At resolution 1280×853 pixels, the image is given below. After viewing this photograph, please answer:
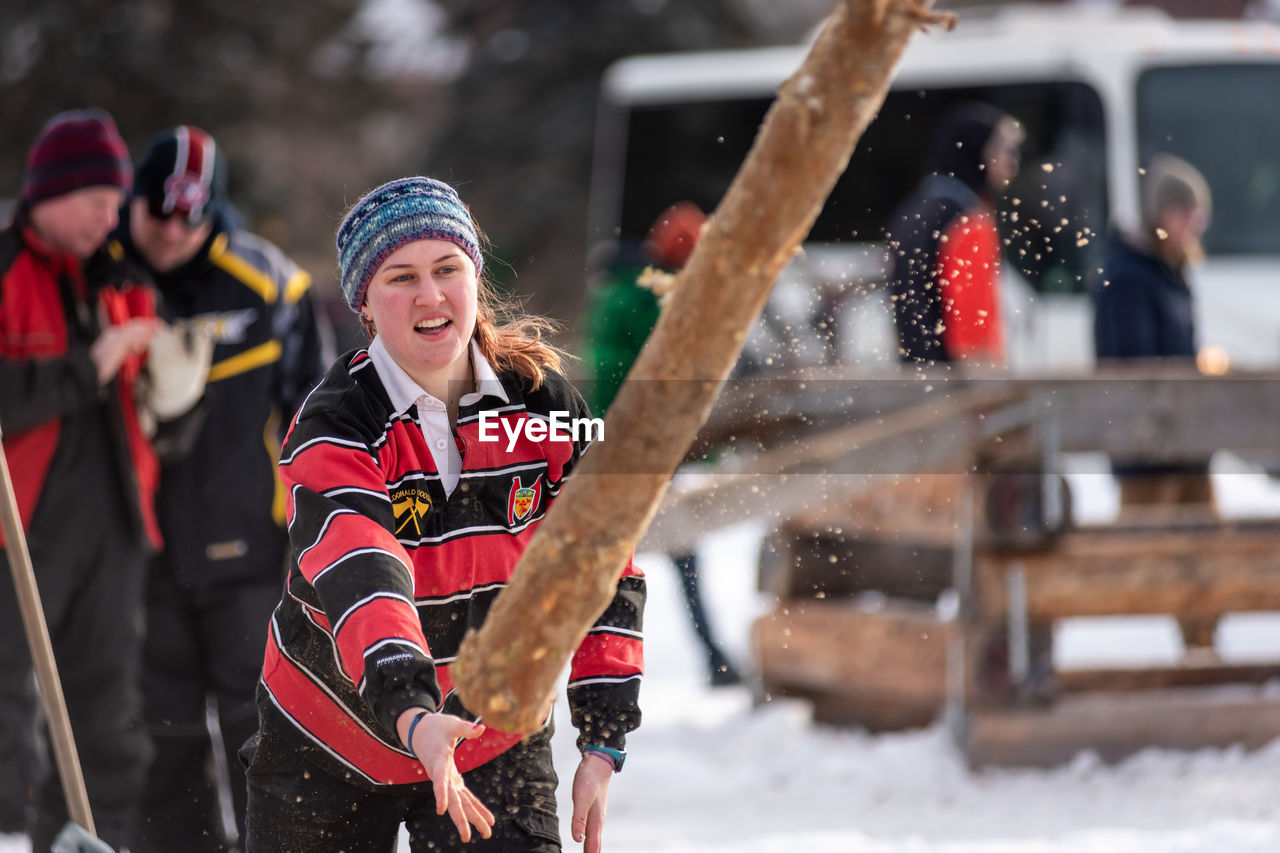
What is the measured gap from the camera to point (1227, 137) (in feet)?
28.3

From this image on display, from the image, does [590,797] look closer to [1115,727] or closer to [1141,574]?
[1115,727]

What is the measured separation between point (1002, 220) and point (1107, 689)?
3.29 m

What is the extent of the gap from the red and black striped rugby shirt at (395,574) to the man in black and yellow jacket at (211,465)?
4.70 feet

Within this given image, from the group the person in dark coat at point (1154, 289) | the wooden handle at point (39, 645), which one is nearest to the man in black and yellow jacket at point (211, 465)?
the wooden handle at point (39, 645)

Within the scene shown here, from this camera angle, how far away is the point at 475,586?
1869 millimetres

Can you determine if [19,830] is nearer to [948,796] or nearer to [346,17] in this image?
[948,796]

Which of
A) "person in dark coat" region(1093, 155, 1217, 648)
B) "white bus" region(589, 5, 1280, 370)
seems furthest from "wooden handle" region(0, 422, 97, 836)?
"white bus" region(589, 5, 1280, 370)

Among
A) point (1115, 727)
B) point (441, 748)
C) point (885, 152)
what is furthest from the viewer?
point (885, 152)

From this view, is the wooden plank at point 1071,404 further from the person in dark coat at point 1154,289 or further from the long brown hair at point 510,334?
the long brown hair at point 510,334

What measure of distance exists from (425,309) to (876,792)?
3.30 metres

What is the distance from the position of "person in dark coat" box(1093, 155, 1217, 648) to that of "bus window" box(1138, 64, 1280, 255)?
11.5ft

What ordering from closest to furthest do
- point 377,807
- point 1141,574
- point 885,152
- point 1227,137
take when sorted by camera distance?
point 377,807, point 1141,574, point 885,152, point 1227,137

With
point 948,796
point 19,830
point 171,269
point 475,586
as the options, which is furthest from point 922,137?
point 475,586

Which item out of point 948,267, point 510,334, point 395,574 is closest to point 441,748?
point 395,574
